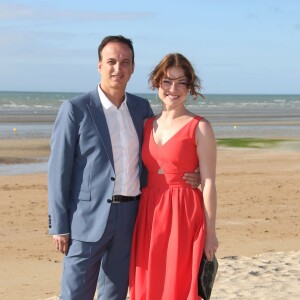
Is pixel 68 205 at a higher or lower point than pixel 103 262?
higher

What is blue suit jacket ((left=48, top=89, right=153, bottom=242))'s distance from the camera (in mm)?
4348

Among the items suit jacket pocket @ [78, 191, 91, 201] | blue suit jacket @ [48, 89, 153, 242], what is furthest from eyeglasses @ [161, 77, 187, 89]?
suit jacket pocket @ [78, 191, 91, 201]

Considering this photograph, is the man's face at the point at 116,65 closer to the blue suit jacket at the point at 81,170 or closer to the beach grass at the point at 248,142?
the blue suit jacket at the point at 81,170

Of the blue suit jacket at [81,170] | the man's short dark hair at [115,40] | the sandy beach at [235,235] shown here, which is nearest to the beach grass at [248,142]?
the sandy beach at [235,235]

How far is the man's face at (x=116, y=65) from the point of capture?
4438 millimetres

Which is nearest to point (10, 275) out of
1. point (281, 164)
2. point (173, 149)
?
point (173, 149)

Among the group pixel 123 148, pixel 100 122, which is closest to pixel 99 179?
pixel 123 148

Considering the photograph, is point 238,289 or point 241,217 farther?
point 241,217

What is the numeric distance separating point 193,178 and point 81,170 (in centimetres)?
68

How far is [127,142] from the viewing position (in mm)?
4438

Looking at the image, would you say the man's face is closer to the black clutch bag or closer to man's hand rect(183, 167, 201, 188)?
man's hand rect(183, 167, 201, 188)

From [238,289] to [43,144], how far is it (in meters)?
17.3

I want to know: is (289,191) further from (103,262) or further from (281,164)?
(103,262)

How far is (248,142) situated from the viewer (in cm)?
2508
